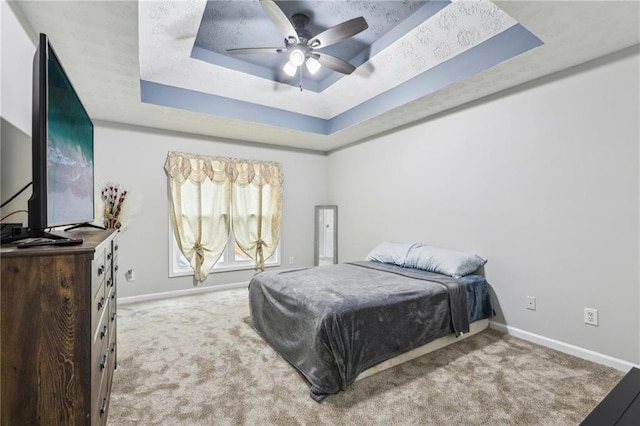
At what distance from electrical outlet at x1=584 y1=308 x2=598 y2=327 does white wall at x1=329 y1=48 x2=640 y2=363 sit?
0.10 feet

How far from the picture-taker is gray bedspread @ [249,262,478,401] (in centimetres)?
190

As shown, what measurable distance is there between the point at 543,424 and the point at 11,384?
2342 mm

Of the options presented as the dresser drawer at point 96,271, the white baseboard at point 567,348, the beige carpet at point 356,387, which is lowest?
the beige carpet at point 356,387

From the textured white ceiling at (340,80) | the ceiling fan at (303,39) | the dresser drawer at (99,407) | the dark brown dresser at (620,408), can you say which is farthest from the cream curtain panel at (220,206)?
the dark brown dresser at (620,408)

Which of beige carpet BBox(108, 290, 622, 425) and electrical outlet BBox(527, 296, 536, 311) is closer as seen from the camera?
beige carpet BBox(108, 290, 622, 425)

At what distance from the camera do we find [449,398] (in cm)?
185

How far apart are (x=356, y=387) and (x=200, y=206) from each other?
10.3 feet

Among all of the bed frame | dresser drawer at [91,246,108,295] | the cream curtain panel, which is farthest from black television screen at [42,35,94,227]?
the cream curtain panel

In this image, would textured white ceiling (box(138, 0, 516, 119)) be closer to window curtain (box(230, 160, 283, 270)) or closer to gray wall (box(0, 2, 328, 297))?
gray wall (box(0, 2, 328, 297))

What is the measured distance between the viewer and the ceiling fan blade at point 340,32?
2126 millimetres

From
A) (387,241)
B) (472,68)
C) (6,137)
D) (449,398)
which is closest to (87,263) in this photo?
(6,137)

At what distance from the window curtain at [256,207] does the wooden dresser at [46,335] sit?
356 cm

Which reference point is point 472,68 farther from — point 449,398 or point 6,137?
point 6,137

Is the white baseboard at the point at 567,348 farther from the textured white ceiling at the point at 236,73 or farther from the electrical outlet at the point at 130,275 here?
the electrical outlet at the point at 130,275
